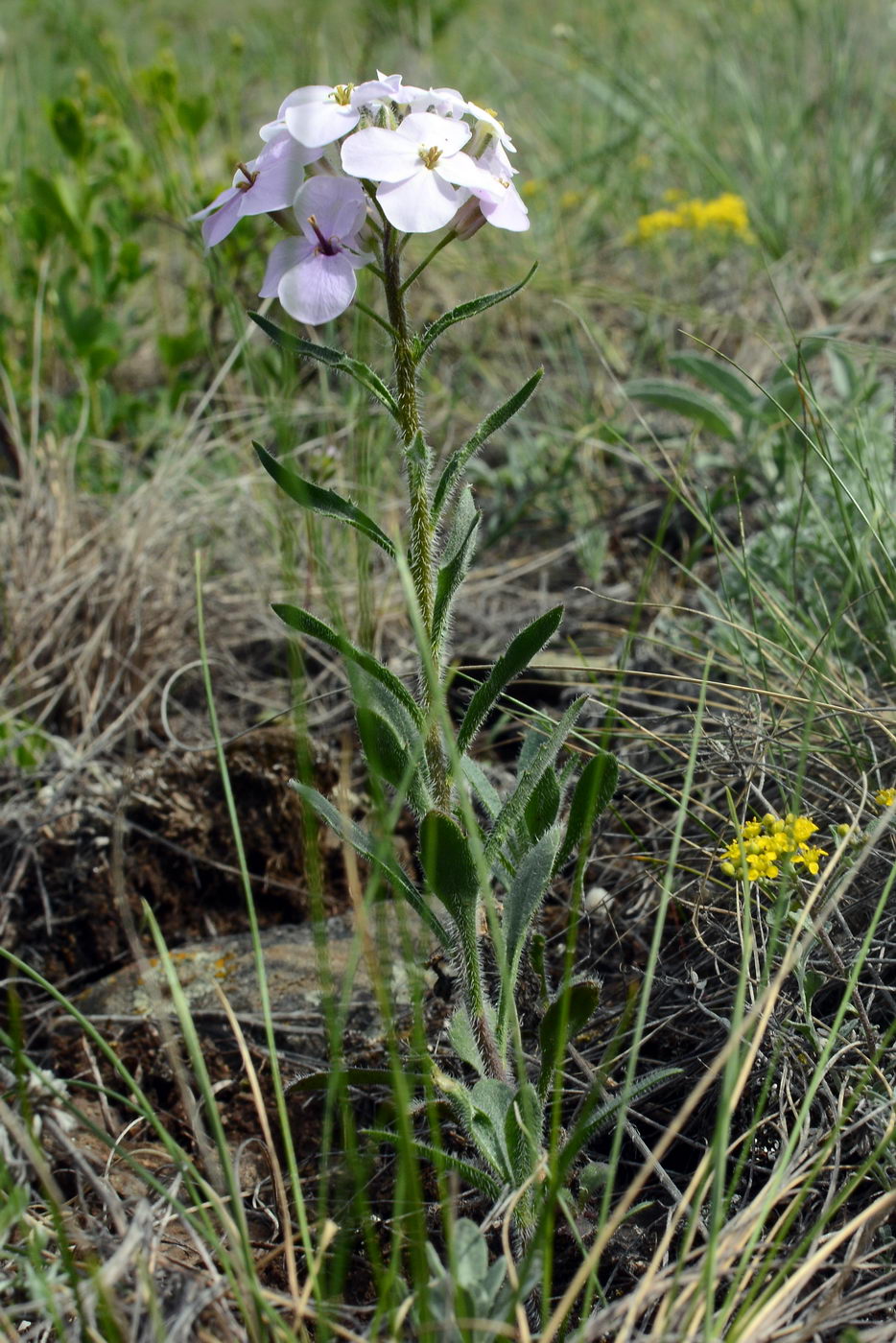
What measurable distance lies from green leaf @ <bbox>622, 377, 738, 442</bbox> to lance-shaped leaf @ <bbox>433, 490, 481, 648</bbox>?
3.71 feet

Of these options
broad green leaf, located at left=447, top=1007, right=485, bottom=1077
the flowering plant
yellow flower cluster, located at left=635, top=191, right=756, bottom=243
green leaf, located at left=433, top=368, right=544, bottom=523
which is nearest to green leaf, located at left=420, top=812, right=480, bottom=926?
→ the flowering plant

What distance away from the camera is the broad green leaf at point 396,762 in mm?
1178

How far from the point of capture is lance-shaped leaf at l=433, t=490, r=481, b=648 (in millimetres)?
1225

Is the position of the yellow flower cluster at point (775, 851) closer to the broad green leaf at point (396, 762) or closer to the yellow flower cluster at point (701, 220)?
the broad green leaf at point (396, 762)

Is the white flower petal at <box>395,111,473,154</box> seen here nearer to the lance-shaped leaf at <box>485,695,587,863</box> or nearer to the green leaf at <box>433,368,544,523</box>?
the green leaf at <box>433,368,544,523</box>

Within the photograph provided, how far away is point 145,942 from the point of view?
181cm

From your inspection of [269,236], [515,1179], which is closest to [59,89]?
[269,236]

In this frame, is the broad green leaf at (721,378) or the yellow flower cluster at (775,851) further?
the broad green leaf at (721,378)

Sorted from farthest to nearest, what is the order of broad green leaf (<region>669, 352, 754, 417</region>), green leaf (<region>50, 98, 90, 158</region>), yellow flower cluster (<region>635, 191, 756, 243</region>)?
yellow flower cluster (<region>635, 191, 756, 243</region>)
green leaf (<region>50, 98, 90, 158</region>)
broad green leaf (<region>669, 352, 754, 417</region>)

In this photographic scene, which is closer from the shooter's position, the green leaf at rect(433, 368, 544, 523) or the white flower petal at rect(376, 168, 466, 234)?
the white flower petal at rect(376, 168, 466, 234)

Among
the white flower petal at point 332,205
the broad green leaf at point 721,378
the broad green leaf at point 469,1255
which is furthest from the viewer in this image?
the broad green leaf at point 721,378

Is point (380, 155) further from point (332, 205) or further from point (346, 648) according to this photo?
point (346, 648)

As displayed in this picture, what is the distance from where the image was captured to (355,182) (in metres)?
1.09

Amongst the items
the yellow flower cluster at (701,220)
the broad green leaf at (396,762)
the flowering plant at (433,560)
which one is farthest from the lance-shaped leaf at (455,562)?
the yellow flower cluster at (701,220)
